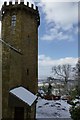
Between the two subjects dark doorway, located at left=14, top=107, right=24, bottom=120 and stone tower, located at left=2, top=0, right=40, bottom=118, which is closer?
dark doorway, located at left=14, top=107, right=24, bottom=120

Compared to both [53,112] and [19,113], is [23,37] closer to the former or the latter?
[19,113]

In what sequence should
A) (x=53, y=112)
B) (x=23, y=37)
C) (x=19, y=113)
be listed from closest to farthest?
1. (x=19, y=113)
2. (x=23, y=37)
3. (x=53, y=112)

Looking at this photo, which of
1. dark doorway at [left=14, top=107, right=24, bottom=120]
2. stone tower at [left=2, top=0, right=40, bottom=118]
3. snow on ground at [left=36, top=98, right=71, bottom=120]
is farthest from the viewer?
snow on ground at [left=36, top=98, right=71, bottom=120]

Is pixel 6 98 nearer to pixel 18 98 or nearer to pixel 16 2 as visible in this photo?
pixel 18 98

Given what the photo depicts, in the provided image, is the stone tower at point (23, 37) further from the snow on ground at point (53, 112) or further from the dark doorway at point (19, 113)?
the snow on ground at point (53, 112)

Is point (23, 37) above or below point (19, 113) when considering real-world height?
above

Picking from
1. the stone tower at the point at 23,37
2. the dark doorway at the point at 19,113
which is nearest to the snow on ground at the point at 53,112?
the stone tower at the point at 23,37

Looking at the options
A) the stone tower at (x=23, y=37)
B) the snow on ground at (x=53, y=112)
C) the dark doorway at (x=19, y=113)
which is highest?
the stone tower at (x=23, y=37)

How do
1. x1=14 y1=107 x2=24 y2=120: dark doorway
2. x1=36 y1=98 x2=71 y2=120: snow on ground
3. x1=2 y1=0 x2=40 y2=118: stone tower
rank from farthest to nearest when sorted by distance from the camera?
x1=36 y1=98 x2=71 y2=120: snow on ground < x1=2 y1=0 x2=40 y2=118: stone tower < x1=14 y1=107 x2=24 y2=120: dark doorway

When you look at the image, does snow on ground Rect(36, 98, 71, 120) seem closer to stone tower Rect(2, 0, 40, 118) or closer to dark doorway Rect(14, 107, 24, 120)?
stone tower Rect(2, 0, 40, 118)

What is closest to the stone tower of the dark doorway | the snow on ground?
the dark doorway

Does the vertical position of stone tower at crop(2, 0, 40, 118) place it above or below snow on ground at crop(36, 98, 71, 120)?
above

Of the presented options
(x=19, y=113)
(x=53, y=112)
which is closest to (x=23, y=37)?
(x=19, y=113)

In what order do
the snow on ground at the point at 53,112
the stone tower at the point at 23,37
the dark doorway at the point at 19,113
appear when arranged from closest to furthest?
the dark doorway at the point at 19,113
the stone tower at the point at 23,37
the snow on ground at the point at 53,112
